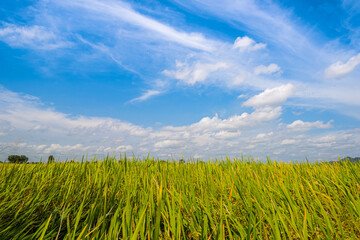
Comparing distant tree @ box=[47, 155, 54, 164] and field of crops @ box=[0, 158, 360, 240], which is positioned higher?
distant tree @ box=[47, 155, 54, 164]

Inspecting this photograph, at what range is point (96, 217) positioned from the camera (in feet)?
7.62

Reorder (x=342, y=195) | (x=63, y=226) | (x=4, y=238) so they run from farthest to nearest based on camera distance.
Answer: (x=342, y=195), (x=63, y=226), (x=4, y=238)

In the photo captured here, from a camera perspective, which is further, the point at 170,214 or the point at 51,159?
the point at 51,159

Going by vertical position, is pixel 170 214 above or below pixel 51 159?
below

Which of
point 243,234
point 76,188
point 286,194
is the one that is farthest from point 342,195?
point 76,188

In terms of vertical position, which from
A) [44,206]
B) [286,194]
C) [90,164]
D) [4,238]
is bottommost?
[4,238]

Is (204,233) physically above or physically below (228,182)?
below

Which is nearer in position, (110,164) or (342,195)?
(342,195)

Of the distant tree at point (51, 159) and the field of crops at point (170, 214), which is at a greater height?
the distant tree at point (51, 159)

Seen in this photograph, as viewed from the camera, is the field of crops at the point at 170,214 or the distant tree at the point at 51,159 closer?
the field of crops at the point at 170,214

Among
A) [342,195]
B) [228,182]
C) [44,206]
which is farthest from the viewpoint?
[228,182]

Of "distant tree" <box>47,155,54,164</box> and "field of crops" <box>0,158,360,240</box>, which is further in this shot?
"distant tree" <box>47,155,54,164</box>

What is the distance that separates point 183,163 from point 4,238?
13.3 ft

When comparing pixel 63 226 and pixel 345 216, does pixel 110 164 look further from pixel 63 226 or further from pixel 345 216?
pixel 345 216
